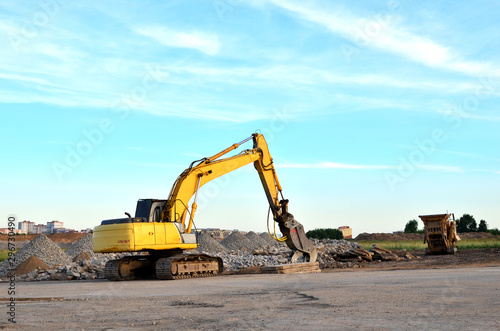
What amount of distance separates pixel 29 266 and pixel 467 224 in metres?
85.1

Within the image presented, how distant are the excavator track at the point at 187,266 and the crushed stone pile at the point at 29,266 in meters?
9.86

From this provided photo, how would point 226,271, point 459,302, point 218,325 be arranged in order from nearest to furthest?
point 218,325, point 459,302, point 226,271

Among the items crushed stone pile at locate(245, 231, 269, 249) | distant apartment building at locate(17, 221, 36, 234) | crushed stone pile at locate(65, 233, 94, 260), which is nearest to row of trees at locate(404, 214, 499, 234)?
crushed stone pile at locate(245, 231, 269, 249)

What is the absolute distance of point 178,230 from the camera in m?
19.0

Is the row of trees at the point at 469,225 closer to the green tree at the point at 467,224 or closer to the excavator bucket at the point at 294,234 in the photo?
the green tree at the point at 467,224

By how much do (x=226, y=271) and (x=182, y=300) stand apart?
1241 cm

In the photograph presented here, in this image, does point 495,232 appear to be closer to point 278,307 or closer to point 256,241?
point 256,241

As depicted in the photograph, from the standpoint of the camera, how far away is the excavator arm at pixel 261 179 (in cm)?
1956

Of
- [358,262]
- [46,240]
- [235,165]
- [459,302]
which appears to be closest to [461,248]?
[358,262]

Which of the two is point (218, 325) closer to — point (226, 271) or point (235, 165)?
point (235, 165)

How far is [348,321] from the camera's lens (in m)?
8.41

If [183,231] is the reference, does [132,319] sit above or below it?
below

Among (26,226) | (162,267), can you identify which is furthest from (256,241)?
(26,226)

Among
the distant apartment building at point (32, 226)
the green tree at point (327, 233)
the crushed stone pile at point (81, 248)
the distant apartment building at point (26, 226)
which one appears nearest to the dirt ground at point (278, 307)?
the crushed stone pile at point (81, 248)
